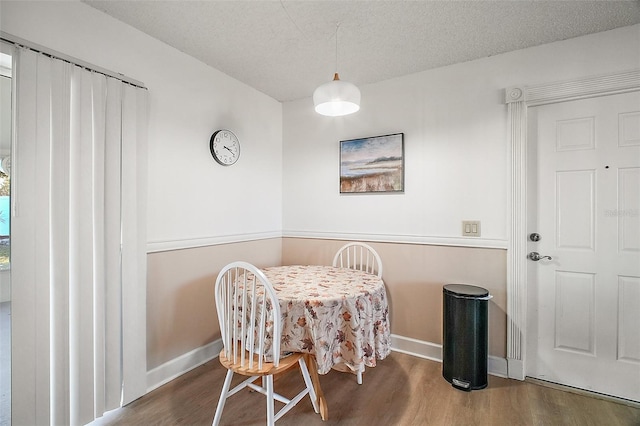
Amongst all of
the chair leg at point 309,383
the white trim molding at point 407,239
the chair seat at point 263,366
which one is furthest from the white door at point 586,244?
the chair seat at point 263,366

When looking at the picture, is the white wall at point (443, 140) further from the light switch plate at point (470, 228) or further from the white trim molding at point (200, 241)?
the white trim molding at point (200, 241)

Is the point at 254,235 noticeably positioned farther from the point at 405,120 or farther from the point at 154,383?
the point at 405,120

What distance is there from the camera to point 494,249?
7.84ft

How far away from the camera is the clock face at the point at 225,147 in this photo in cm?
260

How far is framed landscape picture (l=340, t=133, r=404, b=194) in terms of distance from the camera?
9.14ft

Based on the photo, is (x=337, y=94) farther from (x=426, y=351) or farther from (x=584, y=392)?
(x=584, y=392)

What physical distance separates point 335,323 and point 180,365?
4.72 feet

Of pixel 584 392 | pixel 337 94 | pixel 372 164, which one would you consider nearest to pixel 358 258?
pixel 372 164

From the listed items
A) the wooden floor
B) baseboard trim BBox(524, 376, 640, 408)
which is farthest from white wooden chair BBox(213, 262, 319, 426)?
baseboard trim BBox(524, 376, 640, 408)

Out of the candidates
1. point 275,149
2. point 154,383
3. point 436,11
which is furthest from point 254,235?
point 436,11

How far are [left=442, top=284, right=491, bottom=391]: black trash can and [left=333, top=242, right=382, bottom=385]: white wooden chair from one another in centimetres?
77

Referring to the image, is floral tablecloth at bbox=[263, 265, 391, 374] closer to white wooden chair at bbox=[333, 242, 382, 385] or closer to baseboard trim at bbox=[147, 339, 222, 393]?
white wooden chair at bbox=[333, 242, 382, 385]

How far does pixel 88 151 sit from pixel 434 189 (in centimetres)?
250

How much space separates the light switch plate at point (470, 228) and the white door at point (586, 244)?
0.36 meters
